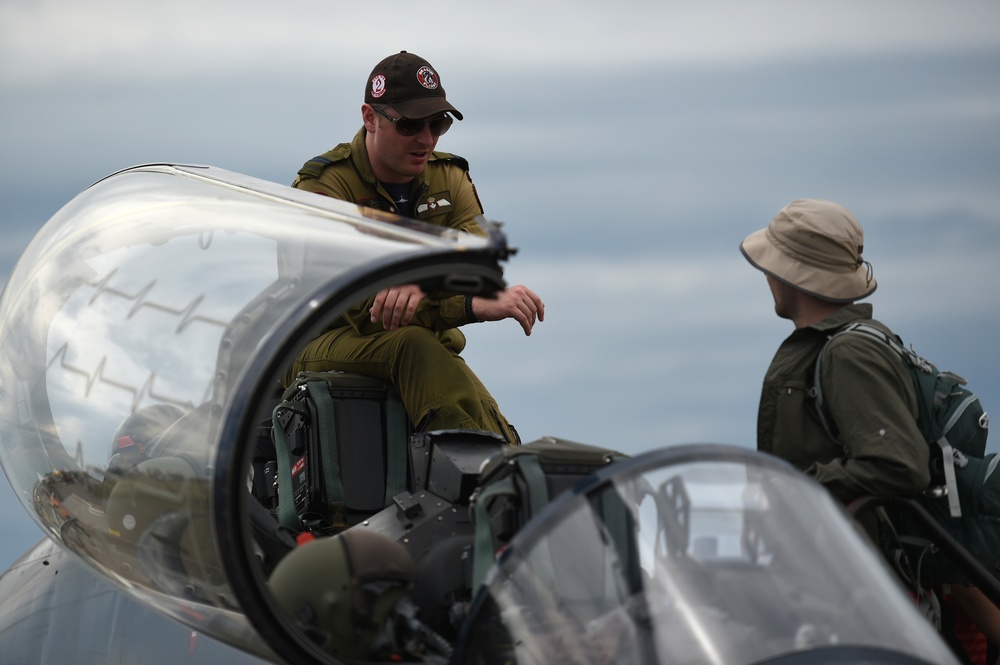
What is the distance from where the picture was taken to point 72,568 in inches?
214

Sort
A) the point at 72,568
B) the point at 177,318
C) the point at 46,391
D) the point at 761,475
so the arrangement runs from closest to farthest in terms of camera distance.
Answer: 1. the point at 761,475
2. the point at 177,318
3. the point at 46,391
4. the point at 72,568

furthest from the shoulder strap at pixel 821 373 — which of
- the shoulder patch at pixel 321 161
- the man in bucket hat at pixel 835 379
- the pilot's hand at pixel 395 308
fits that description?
the shoulder patch at pixel 321 161

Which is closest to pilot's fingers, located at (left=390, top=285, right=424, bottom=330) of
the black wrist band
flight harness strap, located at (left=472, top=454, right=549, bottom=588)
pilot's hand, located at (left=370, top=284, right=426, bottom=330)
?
pilot's hand, located at (left=370, top=284, right=426, bottom=330)

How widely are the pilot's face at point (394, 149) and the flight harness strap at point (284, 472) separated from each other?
1243 millimetres

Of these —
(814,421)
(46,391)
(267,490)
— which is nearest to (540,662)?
(814,421)

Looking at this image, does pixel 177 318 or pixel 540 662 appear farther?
pixel 177 318

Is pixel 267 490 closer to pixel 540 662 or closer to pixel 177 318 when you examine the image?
pixel 177 318

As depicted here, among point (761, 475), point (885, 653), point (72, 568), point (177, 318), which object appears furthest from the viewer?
point (72, 568)

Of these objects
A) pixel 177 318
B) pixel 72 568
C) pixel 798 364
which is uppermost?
pixel 177 318

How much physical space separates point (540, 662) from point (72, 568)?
2.92 meters

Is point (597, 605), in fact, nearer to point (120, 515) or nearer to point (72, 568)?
point (120, 515)

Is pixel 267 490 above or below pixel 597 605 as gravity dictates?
below

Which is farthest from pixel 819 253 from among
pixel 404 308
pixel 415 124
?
pixel 415 124

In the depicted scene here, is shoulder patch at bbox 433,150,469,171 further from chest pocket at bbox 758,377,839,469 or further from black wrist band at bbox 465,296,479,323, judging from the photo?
chest pocket at bbox 758,377,839,469
